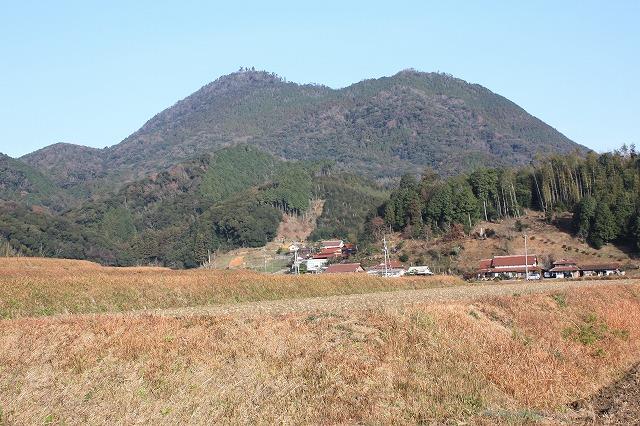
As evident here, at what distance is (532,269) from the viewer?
87.3 metres

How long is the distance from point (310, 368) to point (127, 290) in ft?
71.3

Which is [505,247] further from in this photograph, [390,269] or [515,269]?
[390,269]

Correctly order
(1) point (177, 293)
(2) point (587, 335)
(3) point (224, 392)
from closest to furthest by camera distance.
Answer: (3) point (224, 392)
(2) point (587, 335)
(1) point (177, 293)

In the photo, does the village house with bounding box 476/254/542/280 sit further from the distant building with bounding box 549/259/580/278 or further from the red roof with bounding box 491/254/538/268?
the distant building with bounding box 549/259/580/278

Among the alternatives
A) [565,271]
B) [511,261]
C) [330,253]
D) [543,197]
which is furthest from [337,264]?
[543,197]

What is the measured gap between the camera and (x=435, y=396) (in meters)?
12.6

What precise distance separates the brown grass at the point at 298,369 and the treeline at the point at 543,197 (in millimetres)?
79463

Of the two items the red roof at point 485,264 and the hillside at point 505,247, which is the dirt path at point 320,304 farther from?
the hillside at point 505,247

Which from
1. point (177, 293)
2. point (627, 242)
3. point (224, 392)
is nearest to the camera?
point (224, 392)

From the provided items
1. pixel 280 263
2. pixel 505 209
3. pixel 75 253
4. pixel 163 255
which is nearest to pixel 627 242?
pixel 505 209

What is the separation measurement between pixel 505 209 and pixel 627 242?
2607 cm

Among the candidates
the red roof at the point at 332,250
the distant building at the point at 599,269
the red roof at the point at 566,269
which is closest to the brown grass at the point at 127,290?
the red roof at the point at 566,269

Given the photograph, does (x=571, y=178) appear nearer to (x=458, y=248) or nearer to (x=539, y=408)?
(x=458, y=248)

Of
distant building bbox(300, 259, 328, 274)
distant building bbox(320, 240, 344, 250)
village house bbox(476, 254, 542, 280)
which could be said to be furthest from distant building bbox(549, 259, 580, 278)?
distant building bbox(320, 240, 344, 250)
